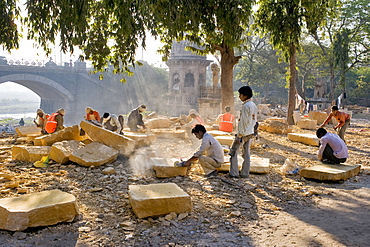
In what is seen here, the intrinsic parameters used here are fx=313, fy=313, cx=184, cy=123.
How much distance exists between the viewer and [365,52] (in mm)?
23156

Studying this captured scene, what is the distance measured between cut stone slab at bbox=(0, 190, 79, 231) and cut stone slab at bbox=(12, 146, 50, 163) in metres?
2.47

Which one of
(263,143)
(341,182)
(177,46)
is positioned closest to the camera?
(341,182)

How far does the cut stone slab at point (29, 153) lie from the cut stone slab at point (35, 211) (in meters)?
2.47

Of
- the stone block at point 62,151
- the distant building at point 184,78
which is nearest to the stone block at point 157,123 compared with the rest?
the stone block at point 62,151

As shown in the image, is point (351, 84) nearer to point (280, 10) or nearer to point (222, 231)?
point (280, 10)

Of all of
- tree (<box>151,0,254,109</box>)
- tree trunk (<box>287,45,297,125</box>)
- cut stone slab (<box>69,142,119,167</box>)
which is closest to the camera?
cut stone slab (<box>69,142,119,167</box>)

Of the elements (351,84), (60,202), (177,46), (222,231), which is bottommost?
(222,231)

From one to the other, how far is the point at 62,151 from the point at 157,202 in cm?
283

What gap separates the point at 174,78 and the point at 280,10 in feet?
91.7

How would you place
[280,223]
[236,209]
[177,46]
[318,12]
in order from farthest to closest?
[177,46] → [318,12] → [236,209] → [280,223]

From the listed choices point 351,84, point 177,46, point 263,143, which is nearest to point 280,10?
point 263,143

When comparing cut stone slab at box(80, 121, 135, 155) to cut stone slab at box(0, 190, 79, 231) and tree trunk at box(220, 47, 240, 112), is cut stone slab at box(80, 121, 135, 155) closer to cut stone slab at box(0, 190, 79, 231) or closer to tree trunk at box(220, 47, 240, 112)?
cut stone slab at box(0, 190, 79, 231)

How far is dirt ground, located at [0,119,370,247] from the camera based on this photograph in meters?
3.10

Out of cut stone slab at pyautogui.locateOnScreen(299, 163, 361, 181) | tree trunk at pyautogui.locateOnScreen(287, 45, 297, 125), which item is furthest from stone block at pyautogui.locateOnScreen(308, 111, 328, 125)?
cut stone slab at pyautogui.locateOnScreen(299, 163, 361, 181)
